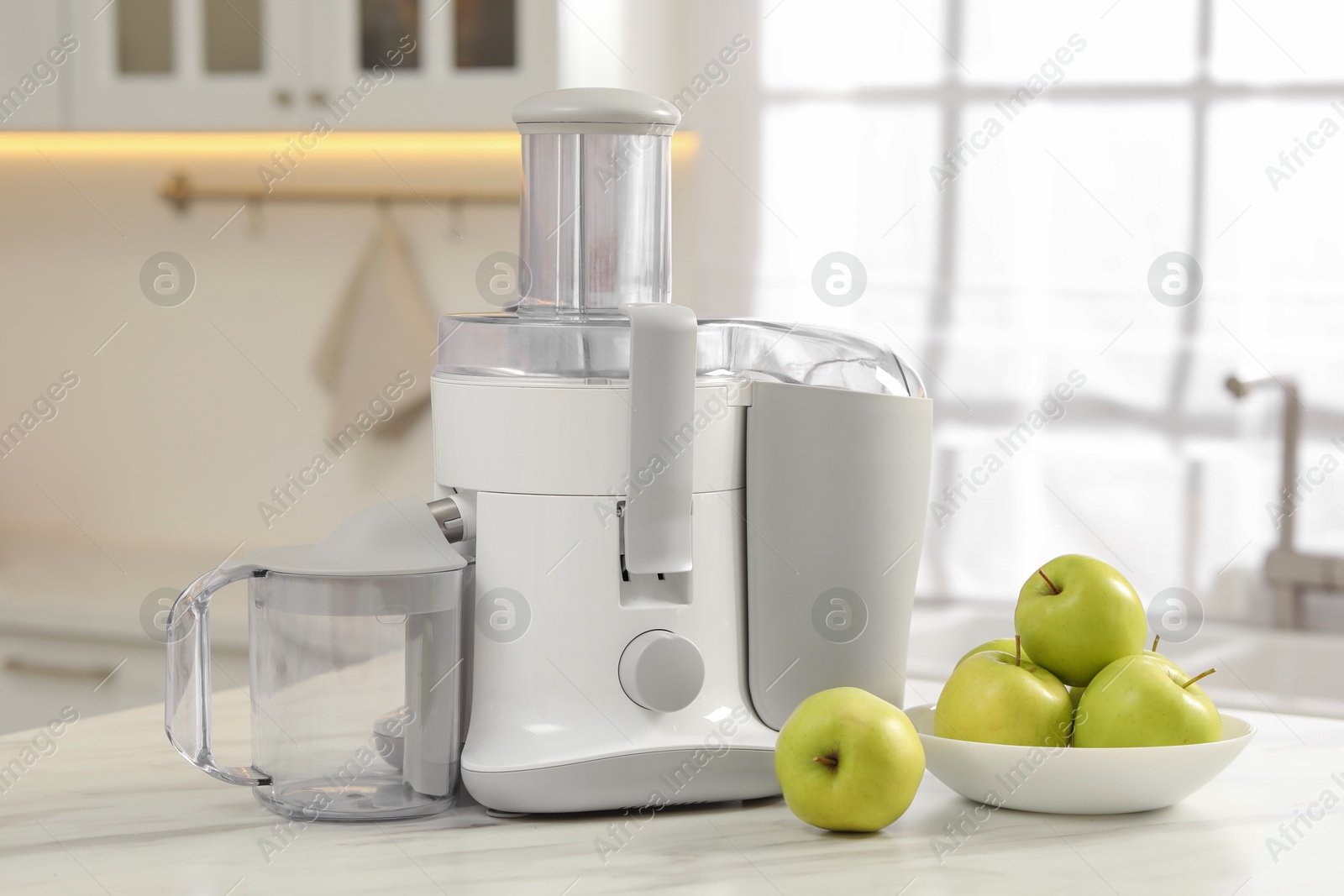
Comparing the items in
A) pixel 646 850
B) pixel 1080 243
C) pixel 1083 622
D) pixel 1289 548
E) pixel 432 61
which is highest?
pixel 432 61

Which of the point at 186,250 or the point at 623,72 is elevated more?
the point at 623,72

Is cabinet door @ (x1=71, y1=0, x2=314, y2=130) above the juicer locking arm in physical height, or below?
above

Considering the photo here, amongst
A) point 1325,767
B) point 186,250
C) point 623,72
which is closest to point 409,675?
point 1325,767

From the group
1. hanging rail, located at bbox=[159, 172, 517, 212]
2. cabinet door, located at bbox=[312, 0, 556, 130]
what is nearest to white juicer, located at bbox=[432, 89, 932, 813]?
cabinet door, located at bbox=[312, 0, 556, 130]

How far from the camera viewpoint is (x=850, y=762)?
2.46ft

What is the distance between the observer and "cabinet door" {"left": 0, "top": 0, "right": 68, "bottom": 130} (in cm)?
236

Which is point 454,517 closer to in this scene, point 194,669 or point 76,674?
point 194,669

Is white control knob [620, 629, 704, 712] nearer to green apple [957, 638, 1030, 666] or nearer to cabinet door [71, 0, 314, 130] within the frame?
green apple [957, 638, 1030, 666]

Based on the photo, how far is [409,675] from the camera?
788mm

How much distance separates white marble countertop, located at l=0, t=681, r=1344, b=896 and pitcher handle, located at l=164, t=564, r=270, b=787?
5cm

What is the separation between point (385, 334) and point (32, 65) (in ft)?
2.54

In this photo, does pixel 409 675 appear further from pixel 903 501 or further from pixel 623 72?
pixel 623 72

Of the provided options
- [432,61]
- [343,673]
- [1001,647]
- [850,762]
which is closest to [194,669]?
[343,673]

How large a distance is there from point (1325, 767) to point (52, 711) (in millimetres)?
2063
